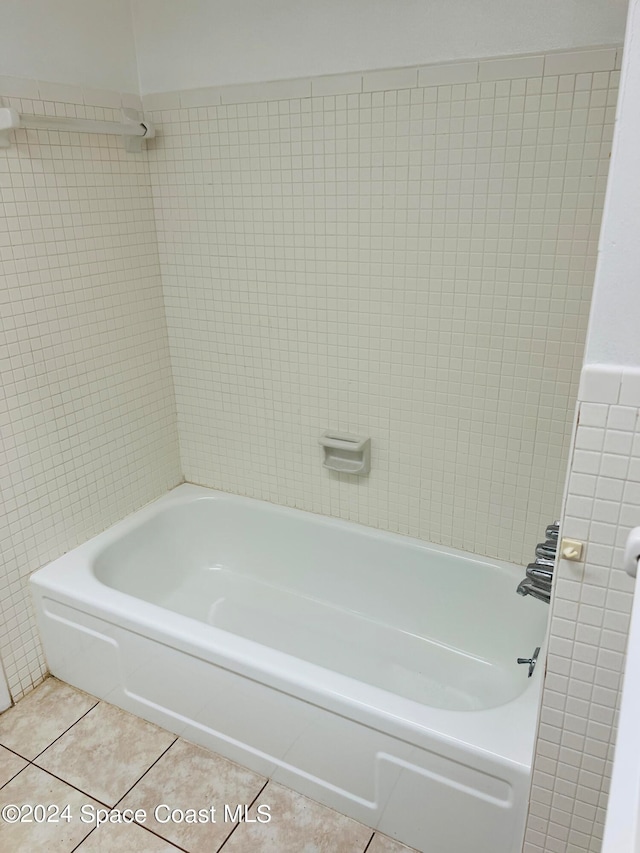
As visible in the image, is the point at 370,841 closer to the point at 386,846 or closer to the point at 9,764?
the point at 386,846

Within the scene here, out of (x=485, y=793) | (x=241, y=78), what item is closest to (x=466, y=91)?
(x=241, y=78)

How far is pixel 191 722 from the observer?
74.3 inches

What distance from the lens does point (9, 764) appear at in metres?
1.86

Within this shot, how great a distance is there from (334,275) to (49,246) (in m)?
0.88

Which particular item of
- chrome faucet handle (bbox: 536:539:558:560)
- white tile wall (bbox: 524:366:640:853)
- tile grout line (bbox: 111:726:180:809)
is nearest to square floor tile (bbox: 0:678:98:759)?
tile grout line (bbox: 111:726:180:809)

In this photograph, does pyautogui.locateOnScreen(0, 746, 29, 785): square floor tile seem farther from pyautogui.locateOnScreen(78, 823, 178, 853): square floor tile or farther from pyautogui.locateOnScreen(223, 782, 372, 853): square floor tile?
pyautogui.locateOnScreen(223, 782, 372, 853): square floor tile

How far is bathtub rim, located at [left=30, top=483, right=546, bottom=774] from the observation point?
141 cm

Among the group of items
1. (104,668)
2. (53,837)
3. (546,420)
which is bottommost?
(53,837)

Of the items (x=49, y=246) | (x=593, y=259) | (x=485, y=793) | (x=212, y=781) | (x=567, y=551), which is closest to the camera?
(x=567, y=551)

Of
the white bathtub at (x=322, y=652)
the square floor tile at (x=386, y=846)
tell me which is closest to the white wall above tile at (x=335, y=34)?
the white bathtub at (x=322, y=652)

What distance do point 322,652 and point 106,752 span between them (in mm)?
723

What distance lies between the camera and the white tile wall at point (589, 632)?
3.37 ft

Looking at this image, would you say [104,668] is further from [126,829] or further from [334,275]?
[334,275]

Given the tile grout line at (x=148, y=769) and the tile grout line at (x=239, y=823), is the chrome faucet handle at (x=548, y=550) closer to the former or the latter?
the tile grout line at (x=239, y=823)
